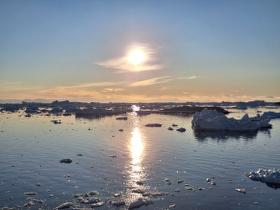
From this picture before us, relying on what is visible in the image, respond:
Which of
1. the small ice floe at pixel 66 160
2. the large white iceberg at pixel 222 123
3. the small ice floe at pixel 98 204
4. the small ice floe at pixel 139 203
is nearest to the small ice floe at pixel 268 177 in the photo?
the small ice floe at pixel 139 203

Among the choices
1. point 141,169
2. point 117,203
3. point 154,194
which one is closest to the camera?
point 117,203

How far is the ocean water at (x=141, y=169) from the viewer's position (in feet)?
64.4

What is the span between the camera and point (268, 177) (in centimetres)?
2328

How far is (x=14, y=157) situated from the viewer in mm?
30922

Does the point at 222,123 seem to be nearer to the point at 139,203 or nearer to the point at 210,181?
the point at 210,181

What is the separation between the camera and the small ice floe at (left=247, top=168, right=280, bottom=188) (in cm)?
2290

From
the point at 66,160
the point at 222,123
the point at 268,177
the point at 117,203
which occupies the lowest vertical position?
the point at 117,203

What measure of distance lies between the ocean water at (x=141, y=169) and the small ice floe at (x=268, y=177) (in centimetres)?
57

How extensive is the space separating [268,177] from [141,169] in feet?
26.7

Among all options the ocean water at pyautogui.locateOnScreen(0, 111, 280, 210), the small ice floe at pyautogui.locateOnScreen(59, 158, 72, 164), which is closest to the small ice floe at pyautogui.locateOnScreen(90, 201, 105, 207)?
the ocean water at pyautogui.locateOnScreen(0, 111, 280, 210)

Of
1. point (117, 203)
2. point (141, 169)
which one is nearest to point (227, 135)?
point (141, 169)

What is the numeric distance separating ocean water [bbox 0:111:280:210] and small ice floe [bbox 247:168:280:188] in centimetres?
57

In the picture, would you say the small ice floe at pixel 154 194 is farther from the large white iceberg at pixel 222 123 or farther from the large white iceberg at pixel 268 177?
the large white iceberg at pixel 222 123

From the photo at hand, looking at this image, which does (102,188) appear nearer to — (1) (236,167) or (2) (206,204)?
(2) (206,204)
